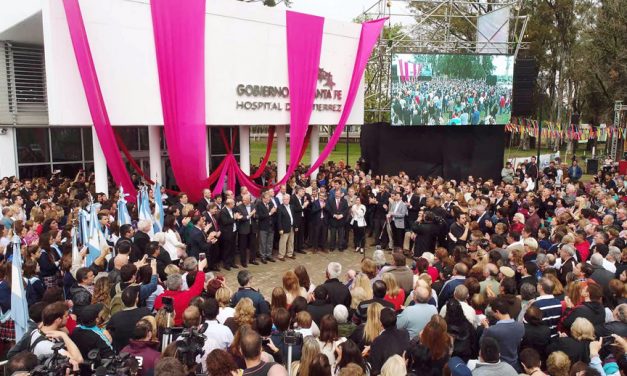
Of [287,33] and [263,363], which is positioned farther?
[287,33]

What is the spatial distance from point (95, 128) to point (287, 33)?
6.01 meters

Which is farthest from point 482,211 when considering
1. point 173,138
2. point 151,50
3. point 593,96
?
point 593,96

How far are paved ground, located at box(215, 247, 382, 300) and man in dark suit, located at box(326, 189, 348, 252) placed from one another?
25 cm

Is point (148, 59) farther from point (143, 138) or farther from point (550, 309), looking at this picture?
point (550, 309)

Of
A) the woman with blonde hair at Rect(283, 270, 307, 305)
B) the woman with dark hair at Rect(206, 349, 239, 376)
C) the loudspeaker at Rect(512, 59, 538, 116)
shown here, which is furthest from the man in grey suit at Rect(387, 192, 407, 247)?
the loudspeaker at Rect(512, 59, 538, 116)

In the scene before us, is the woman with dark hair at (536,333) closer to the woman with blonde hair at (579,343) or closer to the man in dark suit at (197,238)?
the woman with blonde hair at (579,343)

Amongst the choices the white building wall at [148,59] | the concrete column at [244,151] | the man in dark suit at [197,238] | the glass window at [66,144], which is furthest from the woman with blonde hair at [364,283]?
the glass window at [66,144]

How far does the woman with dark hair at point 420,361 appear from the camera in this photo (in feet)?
13.8

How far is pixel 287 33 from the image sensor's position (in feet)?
47.2

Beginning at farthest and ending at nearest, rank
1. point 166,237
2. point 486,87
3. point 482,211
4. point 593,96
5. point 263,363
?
point 593,96
point 486,87
point 482,211
point 166,237
point 263,363

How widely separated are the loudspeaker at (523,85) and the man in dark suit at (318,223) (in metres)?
9.70

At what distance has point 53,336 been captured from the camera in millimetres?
4191

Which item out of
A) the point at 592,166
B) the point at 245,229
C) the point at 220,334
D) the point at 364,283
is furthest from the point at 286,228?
the point at 592,166

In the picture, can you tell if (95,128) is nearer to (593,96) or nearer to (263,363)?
(263,363)
